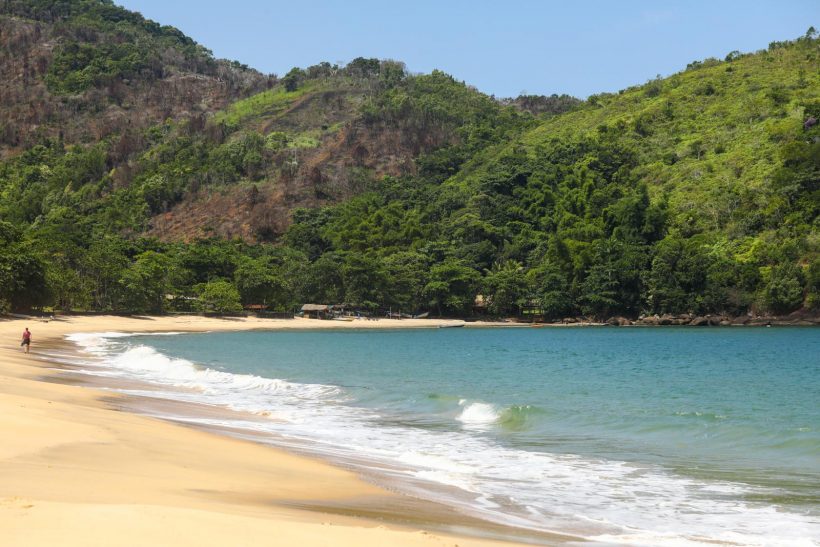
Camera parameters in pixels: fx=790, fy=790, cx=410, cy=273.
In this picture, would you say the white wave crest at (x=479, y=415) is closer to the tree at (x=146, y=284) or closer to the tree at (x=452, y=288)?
the tree at (x=146, y=284)

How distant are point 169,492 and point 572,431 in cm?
1191

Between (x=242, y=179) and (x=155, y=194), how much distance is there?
60.1ft

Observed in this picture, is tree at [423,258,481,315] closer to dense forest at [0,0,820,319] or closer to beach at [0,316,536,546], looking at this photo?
dense forest at [0,0,820,319]

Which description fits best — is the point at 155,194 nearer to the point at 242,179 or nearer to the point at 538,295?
the point at 242,179

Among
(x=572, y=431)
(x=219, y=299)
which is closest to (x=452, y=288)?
(x=219, y=299)

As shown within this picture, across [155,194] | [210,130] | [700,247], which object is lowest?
[700,247]

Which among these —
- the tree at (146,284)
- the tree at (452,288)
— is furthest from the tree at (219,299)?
the tree at (452,288)

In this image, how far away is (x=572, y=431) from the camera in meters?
18.7

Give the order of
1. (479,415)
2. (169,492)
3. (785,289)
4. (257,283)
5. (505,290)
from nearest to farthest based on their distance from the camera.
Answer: (169,492), (479,415), (785,289), (257,283), (505,290)

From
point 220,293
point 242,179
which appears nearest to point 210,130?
point 242,179

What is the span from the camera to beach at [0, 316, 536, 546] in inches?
255

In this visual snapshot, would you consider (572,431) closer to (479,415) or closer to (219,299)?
(479,415)

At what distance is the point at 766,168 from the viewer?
112250 millimetres

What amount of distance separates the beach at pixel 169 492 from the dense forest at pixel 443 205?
1973 inches
